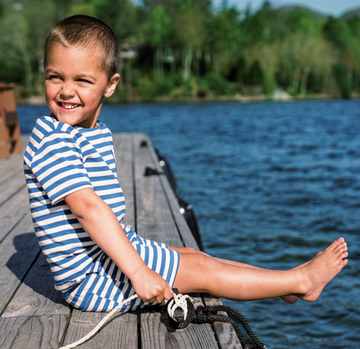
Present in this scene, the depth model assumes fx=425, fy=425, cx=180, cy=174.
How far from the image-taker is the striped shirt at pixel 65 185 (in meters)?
1.64

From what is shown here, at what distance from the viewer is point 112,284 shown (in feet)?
6.06

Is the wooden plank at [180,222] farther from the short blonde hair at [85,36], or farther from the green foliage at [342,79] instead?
the green foliage at [342,79]

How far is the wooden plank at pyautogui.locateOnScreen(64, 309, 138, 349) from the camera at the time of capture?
1.68 metres

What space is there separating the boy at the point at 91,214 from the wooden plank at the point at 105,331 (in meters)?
0.05

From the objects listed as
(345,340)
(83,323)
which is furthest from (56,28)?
(345,340)

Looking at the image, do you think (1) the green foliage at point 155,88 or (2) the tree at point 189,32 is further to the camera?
(2) the tree at point 189,32

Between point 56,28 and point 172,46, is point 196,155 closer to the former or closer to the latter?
point 56,28

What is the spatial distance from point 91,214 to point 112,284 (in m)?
0.39

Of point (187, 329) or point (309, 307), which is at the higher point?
point (187, 329)

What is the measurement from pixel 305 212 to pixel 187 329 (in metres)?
5.74

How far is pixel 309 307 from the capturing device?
4.09m

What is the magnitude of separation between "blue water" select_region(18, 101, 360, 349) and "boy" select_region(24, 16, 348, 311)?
187 centimetres

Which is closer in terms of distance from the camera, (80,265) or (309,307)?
(80,265)

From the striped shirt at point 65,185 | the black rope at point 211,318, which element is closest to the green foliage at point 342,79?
the black rope at point 211,318
